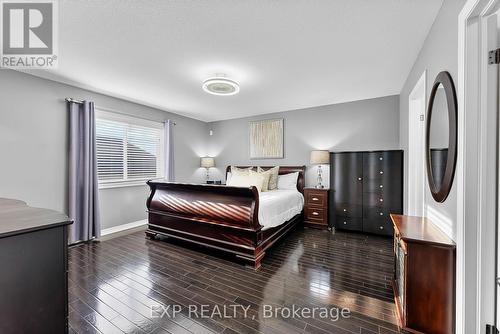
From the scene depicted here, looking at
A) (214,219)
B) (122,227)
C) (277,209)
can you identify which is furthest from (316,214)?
(122,227)

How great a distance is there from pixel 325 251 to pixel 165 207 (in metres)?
2.56

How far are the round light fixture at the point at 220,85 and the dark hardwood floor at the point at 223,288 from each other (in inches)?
91.9

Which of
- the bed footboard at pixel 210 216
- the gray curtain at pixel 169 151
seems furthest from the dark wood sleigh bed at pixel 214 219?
the gray curtain at pixel 169 151

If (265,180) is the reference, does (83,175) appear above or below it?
above

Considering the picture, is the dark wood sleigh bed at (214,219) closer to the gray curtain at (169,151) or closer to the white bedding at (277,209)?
the white bedding at (277,209)

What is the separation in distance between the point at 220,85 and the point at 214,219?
73.2 inches

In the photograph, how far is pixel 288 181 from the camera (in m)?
4.82

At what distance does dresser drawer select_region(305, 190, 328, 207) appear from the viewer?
4250 mm

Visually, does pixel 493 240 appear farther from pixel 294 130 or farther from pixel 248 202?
pixel 294 130

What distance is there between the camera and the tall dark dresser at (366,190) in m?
3.59

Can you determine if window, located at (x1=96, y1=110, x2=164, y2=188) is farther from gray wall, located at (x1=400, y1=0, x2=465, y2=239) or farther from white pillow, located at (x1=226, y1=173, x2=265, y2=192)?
gray wall, located at (x1=400, y1=0, x2=465, y2=239)

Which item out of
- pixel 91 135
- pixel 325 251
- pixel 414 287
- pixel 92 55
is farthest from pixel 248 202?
pixel 91 135

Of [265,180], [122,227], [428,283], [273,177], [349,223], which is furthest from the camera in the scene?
[273,177]

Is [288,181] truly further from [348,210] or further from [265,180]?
[348,210]
